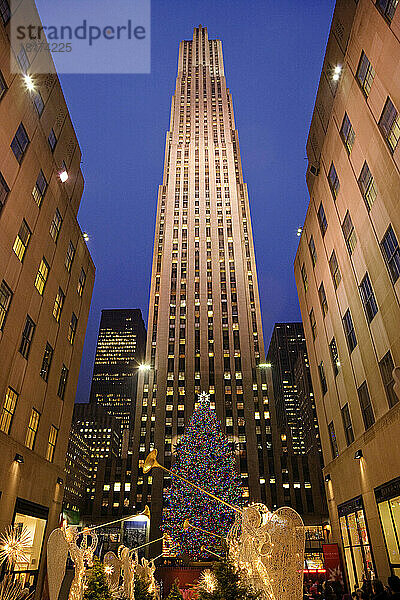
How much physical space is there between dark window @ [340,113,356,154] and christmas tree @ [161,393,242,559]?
30957mm

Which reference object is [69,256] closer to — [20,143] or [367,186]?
[20,143]

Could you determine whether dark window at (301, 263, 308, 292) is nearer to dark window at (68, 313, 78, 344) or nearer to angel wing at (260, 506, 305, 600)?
dark window at (68, 313, 78, 344)

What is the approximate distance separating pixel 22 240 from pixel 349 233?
666 inches

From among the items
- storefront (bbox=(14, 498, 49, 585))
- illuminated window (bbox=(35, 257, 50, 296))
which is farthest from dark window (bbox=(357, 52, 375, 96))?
storefront (bbox=(14, 498, 49, 585))

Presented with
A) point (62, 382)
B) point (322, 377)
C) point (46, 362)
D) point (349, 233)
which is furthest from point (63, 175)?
point (322, 377)

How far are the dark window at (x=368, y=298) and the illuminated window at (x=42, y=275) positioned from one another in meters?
16.9

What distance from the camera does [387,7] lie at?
16141 millimetres

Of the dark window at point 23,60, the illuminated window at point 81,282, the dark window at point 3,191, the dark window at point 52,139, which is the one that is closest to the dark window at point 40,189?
the dark window at point 52,139

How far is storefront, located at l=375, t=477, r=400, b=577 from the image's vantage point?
15.8 m

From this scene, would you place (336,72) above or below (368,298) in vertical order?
above

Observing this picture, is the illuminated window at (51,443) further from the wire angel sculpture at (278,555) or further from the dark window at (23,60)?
the dark window at (23,60)

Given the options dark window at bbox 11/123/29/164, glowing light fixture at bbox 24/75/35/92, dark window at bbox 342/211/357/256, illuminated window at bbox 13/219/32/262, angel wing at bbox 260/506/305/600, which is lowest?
angel wing at bbox 260/506/305/600

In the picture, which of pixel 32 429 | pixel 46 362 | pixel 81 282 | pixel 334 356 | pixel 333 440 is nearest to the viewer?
pixel 32 429

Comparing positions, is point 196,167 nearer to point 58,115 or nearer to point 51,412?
point 58,115
